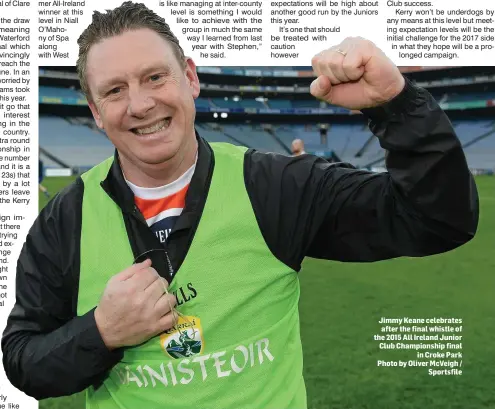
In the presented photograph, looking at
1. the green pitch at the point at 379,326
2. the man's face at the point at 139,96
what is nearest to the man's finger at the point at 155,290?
the man's face at the point at 139,96

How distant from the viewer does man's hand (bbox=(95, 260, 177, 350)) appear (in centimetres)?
62

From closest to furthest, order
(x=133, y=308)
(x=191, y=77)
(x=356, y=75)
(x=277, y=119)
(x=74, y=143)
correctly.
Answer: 1. (x=356, y=75)
2. (x=133, y=308)
3. (x=191, y=77)
4. (x=277, y=119)
5. (x=74, y=143)

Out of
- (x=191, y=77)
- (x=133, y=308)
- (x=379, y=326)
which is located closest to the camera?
(x=133, y=308)

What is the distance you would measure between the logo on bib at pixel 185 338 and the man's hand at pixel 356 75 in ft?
1.25

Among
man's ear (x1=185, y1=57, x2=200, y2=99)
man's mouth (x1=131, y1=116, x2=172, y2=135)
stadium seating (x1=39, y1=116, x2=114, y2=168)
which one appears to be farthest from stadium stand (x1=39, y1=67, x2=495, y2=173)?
man's mouth (x1=131, y1=116, x2=172, y2=135)

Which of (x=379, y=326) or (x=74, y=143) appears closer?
(x=379, y=326)

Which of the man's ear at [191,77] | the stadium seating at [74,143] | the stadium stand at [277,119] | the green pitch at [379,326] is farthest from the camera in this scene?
the stadium seating at [74,143]

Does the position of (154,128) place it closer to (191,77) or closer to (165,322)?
(191,77)

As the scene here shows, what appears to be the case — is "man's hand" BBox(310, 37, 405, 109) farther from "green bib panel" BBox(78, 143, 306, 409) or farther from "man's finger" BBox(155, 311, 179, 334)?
"man's finger" BBox(155, 311, 179, 334)

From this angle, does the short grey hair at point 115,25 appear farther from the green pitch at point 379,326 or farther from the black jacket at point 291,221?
the green pitch at point 379,326

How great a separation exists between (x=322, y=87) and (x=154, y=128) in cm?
27

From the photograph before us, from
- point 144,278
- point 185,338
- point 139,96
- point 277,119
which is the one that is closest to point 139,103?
point 139,96

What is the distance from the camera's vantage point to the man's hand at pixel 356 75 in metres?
0.49

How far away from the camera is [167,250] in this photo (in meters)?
0.71
